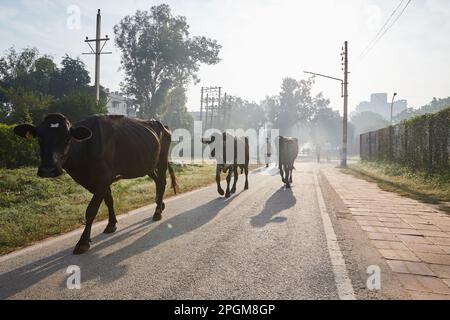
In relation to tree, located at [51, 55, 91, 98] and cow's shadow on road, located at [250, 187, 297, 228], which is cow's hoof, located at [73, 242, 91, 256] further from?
tree, located at [51, 55, 91, 98]

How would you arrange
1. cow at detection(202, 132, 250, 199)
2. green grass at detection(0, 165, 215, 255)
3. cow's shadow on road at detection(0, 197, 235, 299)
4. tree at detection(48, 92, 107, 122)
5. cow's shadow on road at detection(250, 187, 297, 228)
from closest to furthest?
cow's shadow on road at detection(0, 197, 235, 299) < green grass at detection(0, 165, 215, 255) < cow's shadow on road at detection(250, 187, 297, 228) < cow at detection(202, 132, 250, 199) < tree at detection(48, 92, 107, 122)

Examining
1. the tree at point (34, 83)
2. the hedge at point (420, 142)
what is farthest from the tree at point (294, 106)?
the hedge at point (420, 142)

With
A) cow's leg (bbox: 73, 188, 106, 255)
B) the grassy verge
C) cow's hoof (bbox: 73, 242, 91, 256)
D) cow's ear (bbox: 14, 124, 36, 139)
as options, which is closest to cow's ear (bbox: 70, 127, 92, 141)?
cow's ear (bbox: 14, 124, 36, 139)

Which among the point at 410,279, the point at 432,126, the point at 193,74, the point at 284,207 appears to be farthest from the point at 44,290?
the point at 193,74

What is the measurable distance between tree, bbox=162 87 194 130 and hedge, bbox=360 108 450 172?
122 feet

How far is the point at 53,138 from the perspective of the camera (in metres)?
4.15

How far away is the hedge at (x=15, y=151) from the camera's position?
1310 centimetres

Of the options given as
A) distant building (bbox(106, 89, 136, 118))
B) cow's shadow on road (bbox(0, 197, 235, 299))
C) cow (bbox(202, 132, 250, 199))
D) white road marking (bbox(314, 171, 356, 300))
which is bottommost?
cow's shadow on road (bbox(0, 197, 235, 299))

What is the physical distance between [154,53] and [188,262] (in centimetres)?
4799

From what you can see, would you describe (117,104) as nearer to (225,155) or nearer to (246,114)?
(246,114)

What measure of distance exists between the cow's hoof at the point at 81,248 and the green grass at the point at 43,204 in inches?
39.0

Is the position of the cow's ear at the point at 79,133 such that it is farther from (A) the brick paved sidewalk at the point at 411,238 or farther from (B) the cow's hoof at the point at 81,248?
(A) the brick paved sidewalk at the point at 411,238

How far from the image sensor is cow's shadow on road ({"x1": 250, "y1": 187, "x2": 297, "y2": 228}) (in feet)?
20.9

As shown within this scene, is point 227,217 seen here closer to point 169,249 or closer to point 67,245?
point 169,249
